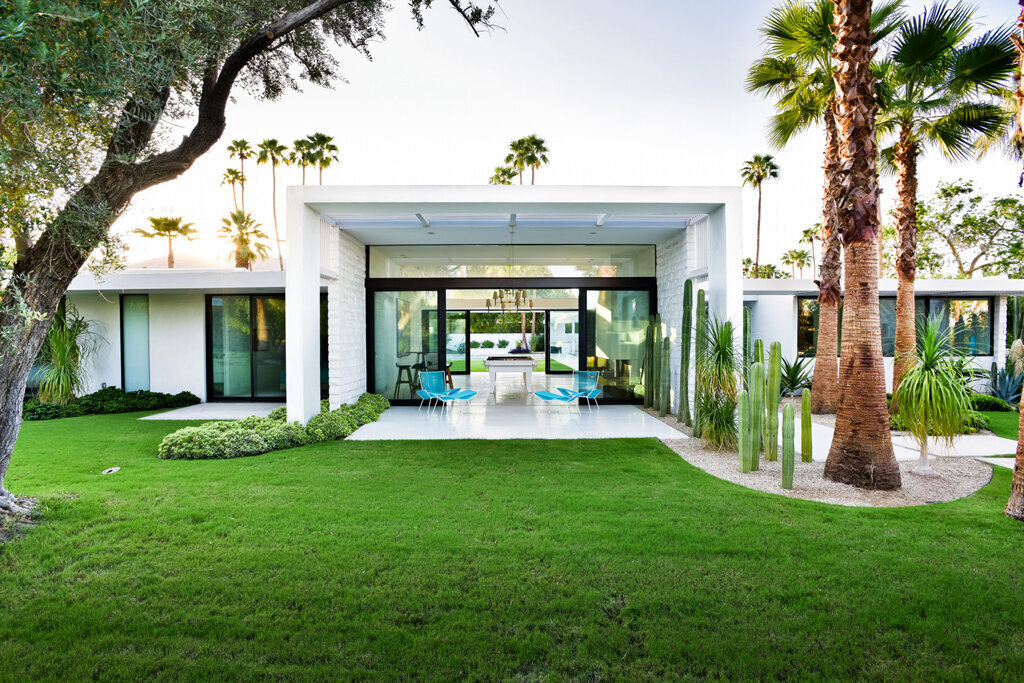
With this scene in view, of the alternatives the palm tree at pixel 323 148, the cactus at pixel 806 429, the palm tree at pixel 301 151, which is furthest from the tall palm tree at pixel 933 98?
the palm tree at pixel 301 151

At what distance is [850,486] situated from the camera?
5367mm

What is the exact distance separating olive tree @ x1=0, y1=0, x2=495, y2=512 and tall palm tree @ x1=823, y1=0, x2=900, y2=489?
3.87m

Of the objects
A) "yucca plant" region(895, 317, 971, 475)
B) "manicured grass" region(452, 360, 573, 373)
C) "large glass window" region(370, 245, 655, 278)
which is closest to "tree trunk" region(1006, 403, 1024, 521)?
"yucca plant" region(895, 317, 971, 475)

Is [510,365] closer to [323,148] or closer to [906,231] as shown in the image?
[906,231]

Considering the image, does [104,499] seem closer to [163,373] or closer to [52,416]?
[52,416]

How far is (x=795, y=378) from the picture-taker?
448 inches

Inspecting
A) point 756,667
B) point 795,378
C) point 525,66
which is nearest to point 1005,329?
point 795,378

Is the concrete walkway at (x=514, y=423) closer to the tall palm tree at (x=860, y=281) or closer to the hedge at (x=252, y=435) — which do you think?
the hedge at (x=252, y=435)

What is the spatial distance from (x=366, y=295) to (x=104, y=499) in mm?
6788

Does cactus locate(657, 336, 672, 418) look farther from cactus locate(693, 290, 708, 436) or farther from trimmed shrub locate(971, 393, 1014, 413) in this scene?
trimmed shrub locate(971, 393, 1014, 413)

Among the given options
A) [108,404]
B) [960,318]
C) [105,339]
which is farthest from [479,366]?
[960,318]

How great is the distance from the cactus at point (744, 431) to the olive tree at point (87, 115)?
15.4ft

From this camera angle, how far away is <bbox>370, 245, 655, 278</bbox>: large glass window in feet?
37.3

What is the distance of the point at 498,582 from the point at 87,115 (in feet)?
12.6
